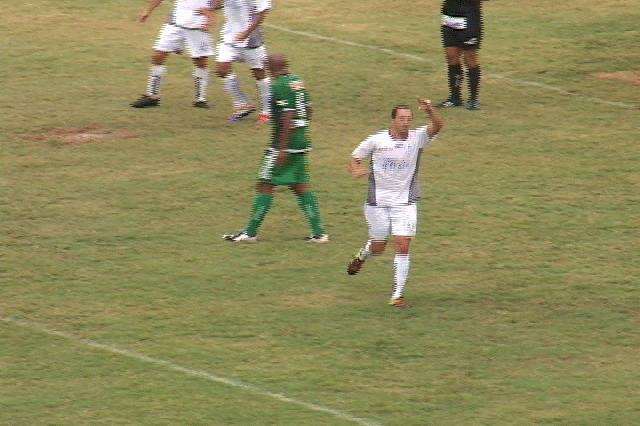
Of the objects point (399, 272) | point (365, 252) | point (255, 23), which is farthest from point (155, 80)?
point (399, 272)

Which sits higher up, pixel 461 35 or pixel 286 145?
pixel 286 145

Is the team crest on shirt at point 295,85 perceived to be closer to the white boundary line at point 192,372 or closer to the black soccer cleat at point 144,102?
the white boundary line at point 192,372

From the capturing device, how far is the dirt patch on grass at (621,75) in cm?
2372

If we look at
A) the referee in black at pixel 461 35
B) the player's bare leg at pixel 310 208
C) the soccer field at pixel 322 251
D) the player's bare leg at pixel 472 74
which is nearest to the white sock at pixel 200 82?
the soccer field at pixel 322 251

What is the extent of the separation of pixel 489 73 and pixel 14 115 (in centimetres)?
814

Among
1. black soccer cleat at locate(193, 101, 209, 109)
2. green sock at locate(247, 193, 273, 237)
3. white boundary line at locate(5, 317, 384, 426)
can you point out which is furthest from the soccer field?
green sock at locate(247, 193, 273, 237)

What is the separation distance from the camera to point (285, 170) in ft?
52.2

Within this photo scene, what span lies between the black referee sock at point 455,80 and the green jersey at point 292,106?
19.3 ft

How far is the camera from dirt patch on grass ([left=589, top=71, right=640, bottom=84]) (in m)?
23.7

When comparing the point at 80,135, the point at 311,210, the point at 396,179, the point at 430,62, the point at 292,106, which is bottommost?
the point at 430,62

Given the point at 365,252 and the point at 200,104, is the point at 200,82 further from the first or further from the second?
→ the point at 365,252

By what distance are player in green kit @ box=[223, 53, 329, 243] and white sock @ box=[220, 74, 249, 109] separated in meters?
4.71

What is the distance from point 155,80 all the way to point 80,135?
5.26 feet

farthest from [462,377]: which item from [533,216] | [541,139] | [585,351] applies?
[541,139]
